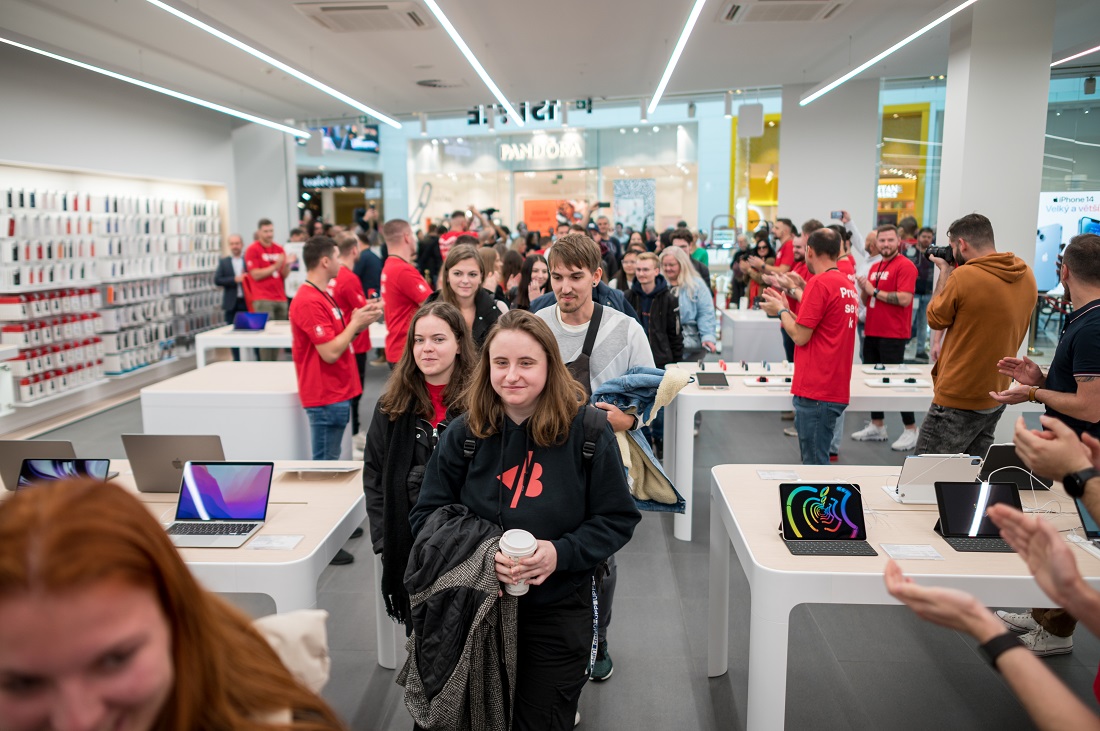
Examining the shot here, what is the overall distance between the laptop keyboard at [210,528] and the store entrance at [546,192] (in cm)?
1584

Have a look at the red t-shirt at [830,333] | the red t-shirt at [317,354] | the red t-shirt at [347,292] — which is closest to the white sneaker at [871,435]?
the red t-shirt at [830,333]

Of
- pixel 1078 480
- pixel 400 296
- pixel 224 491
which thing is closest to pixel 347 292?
pixel 400 296

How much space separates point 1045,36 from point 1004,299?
4056 mm

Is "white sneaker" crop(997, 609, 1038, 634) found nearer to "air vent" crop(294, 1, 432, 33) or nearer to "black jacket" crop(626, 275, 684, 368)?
"black jacket" crop(626, 275, 684, 368)

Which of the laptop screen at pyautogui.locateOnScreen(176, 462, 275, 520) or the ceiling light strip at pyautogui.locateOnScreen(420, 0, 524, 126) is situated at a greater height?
the ceiling light strip at pyautogui.locateOnScreen(420, 0, 524, 126)

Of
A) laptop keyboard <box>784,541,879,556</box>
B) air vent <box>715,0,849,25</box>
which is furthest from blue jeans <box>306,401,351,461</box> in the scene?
air vent <box>715,0,849,25</box>

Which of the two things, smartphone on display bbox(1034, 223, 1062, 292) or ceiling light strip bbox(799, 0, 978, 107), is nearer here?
ceiling light strip bbox(799, 0, 978, 107)

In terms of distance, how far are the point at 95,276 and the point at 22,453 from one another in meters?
5.86

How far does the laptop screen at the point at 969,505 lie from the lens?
239 centimetres

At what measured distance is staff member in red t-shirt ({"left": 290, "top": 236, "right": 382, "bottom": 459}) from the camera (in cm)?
402

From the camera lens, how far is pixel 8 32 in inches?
226

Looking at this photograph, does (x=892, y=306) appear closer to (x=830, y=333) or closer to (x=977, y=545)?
(x=830, y=333)

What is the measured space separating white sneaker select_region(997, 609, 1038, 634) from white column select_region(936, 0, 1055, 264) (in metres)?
4.03

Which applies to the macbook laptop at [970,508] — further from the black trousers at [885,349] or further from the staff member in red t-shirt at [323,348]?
the black trousers at [885,349]
